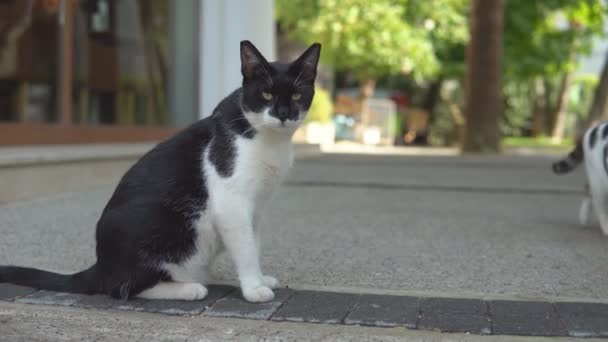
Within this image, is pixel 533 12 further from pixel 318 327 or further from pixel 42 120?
pixel 318 327

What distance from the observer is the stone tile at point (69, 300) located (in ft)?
7.96

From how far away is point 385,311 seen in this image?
2.35m

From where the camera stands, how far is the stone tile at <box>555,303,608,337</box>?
7.00 feet

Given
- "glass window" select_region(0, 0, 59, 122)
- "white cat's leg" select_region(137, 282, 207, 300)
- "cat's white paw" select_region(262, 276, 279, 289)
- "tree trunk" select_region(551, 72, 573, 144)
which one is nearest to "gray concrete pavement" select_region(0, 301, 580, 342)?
"white cat's leg" select_region(137, 282, 207, 300)

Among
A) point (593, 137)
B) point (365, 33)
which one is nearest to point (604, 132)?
point (593, 137)

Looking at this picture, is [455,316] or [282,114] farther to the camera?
[282,114]

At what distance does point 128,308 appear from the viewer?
238cm

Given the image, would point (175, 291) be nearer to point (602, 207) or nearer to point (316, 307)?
point (316, 307)

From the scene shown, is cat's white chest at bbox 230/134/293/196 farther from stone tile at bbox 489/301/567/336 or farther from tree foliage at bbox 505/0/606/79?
tree foliage at bbox 505/0/606/79

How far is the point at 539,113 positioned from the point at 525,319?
2360 centimetres

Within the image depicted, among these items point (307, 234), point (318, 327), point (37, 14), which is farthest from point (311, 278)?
point (37, 14)

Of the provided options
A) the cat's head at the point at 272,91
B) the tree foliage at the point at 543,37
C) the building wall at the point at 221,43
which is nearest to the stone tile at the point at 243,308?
the cat's head at the point at 272,91

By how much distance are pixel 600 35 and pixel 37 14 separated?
1521 cm

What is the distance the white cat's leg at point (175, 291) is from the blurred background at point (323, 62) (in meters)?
3.59
